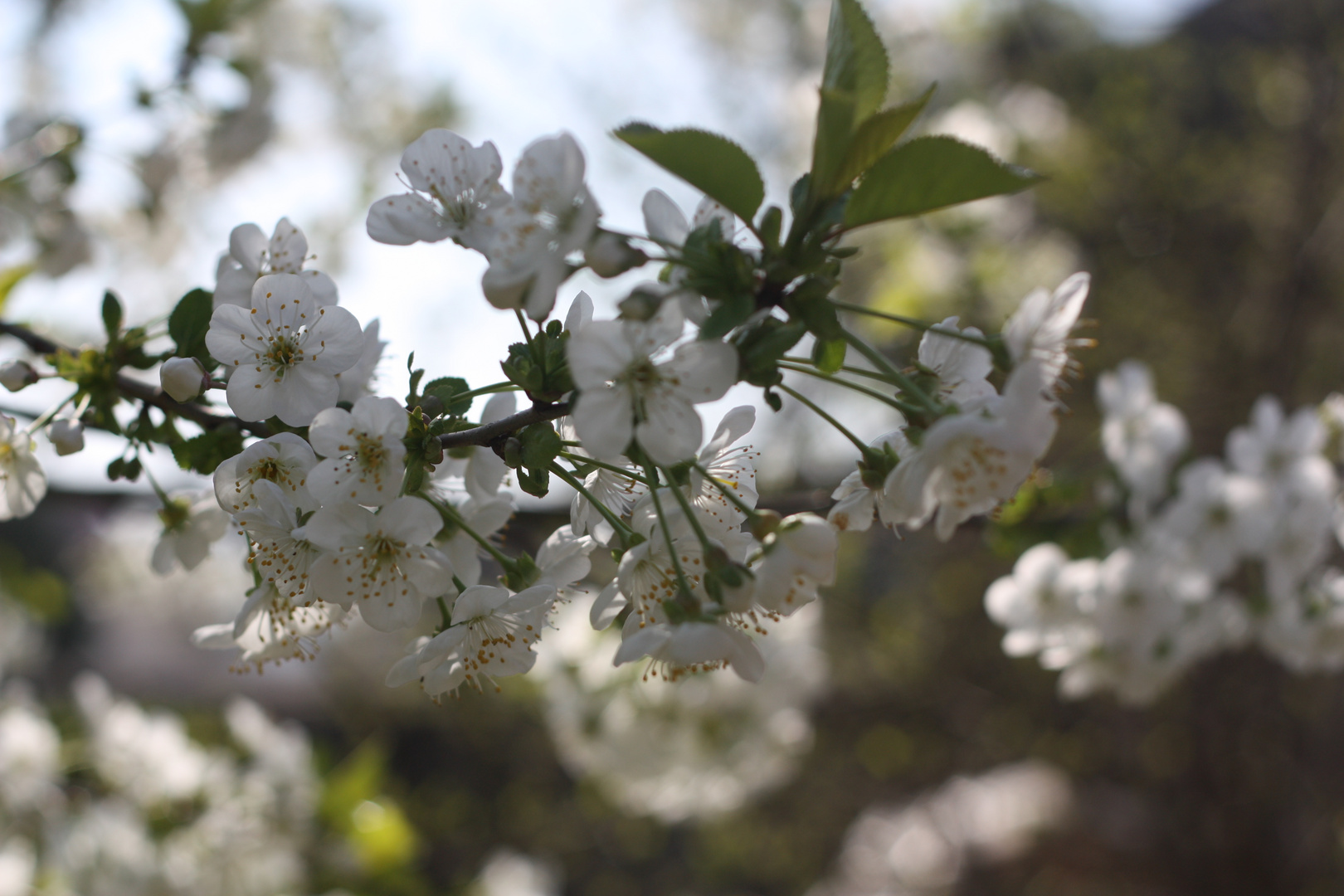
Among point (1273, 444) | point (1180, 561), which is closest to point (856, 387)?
point (1180, 561)

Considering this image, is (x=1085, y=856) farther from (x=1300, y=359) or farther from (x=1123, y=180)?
(x=1123, y=180)

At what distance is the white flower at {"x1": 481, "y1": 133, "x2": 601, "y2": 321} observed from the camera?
1.90ft

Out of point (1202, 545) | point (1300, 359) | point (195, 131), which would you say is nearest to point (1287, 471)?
point (1202, 545)

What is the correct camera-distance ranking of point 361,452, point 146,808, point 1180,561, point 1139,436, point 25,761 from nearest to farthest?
point 361,452 → point 1180,561 → point 1139,436 → point 146,808 → point 25,761

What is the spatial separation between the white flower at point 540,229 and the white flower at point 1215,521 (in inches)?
55.2

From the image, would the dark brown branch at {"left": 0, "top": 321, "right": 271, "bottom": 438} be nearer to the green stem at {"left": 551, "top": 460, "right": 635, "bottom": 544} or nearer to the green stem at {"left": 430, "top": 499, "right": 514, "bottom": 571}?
the green stem at {"left": 430, "top": 499, "right": 514, "bottom": 571}

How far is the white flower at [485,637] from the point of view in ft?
2.37

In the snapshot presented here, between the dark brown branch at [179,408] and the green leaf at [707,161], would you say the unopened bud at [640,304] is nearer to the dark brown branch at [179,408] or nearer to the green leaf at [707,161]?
the green leaf at [707,161]

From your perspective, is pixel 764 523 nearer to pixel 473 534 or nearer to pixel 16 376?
pixel 473 534

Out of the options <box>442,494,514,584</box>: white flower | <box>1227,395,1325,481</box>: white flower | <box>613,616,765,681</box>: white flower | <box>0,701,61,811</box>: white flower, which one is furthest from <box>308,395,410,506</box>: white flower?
<box>0,701,61,811</box>: white flower

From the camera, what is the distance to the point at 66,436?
0.83 metres

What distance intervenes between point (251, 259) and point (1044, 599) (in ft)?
4.74

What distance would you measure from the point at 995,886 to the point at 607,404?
454cm

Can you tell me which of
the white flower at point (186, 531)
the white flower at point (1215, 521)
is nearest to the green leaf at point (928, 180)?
the white flower at point (186, 531)
